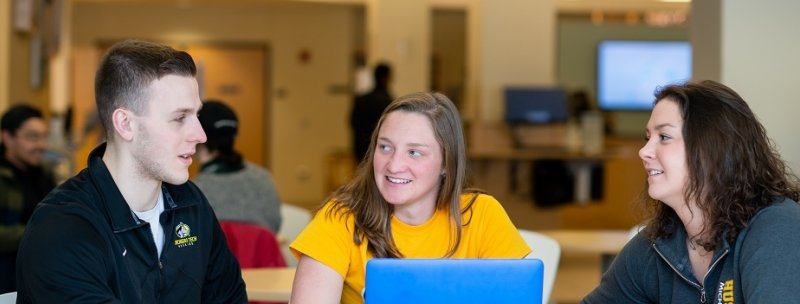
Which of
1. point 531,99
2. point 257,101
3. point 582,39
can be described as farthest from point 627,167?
point 257,101

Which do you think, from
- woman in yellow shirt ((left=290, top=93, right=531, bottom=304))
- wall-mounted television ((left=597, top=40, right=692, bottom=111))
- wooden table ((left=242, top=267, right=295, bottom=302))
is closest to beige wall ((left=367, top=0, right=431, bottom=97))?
wall-mounted television ((left=597, top=40, right=692, bottom=111))

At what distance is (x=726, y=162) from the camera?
6.52 feet

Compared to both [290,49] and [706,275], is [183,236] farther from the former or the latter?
[290,49]

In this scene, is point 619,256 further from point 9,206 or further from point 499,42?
point 499,42

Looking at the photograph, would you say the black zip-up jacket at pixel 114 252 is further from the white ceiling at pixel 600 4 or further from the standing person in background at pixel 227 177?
the white ceiling at pixel 600 4

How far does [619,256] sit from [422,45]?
9243 mm

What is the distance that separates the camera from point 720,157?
1.98 meters

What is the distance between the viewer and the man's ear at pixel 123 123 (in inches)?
76.1

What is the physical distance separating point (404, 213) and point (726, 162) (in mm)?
689

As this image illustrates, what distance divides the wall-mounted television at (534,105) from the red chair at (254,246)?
6007 mm

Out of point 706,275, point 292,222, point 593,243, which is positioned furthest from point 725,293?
point 292,222

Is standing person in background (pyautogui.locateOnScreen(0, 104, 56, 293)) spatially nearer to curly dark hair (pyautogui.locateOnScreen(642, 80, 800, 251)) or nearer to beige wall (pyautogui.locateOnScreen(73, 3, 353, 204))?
curly dark hair (pyautogui.locateOnScreen(642, 80, 800, 251))

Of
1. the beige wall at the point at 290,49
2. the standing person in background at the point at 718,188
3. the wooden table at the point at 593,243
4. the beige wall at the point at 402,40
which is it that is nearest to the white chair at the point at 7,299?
the standing person in background at the point at 718,188

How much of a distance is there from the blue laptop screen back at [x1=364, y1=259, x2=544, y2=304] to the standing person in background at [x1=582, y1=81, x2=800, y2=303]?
0.45 m
